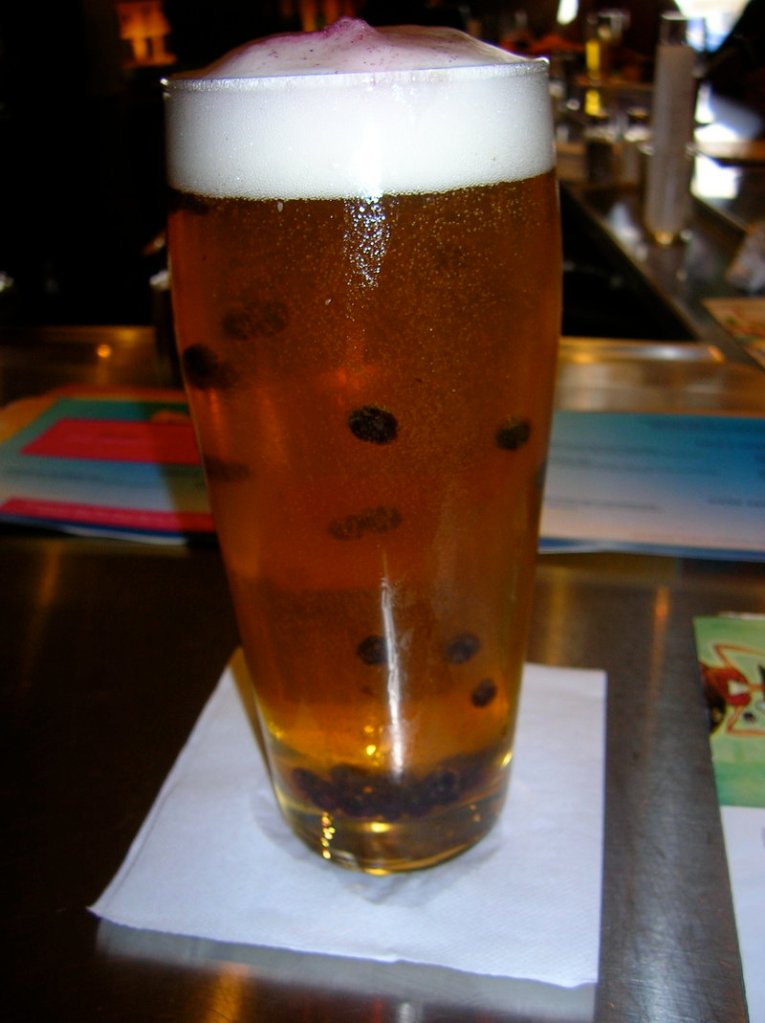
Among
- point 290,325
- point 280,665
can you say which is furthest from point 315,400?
point 280,665

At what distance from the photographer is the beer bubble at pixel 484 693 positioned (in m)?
0.50

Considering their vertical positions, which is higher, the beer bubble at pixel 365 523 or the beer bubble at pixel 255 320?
the beer bubble at pixel 255 320

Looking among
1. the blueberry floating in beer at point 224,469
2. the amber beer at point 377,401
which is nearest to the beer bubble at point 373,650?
the amber beer at point 377,401

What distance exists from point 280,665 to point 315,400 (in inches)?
6.4

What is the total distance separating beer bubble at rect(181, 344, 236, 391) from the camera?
43 centimetres

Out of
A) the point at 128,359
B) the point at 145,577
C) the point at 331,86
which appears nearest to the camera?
the point at 331,86

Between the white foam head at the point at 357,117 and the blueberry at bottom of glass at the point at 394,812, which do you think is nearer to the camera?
the white foam head at the point at 357,117

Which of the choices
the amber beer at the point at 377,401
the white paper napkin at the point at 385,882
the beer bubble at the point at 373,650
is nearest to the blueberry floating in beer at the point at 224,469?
the amber beer at the point at 377,401

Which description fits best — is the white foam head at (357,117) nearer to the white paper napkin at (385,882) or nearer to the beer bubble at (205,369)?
→ the beer bubble at (205,369)

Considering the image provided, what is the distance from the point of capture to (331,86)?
0.38m

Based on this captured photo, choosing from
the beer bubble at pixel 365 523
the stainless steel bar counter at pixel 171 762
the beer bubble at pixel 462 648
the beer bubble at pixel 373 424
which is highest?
the beer bubble at pixel 373 424

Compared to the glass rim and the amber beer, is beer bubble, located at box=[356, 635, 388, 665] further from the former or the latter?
the glass rim

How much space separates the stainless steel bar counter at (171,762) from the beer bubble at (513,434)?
0.24 metres

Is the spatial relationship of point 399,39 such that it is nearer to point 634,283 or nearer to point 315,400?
point 315,400
